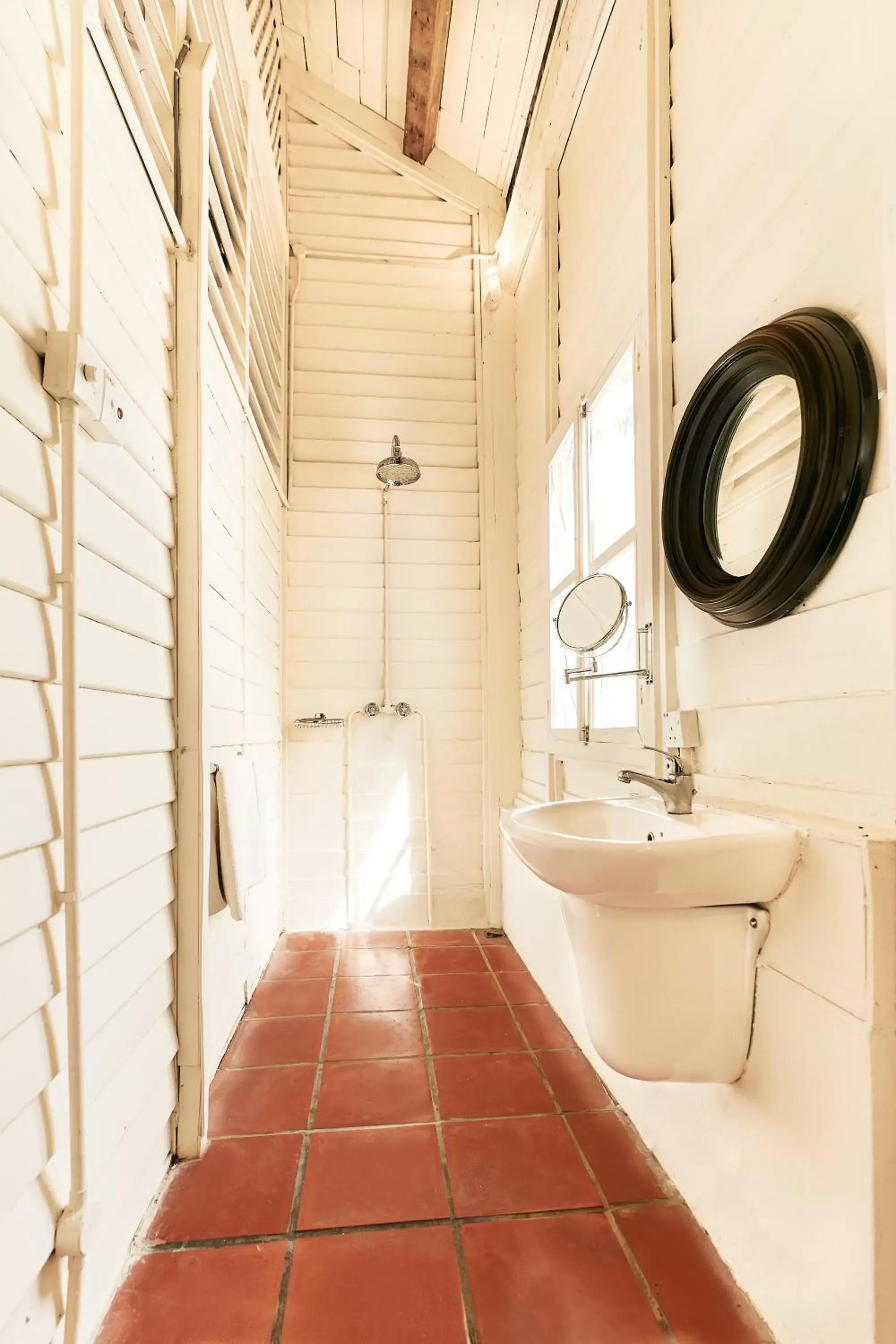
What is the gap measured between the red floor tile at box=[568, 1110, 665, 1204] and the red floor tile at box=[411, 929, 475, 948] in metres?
1.24

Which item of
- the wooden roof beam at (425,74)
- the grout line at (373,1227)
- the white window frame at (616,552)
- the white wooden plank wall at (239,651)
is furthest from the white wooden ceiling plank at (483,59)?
the grout line at (373,1227)

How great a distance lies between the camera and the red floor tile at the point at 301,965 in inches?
98.5

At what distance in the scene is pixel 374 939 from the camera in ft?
9.55

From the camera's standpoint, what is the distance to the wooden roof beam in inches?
100

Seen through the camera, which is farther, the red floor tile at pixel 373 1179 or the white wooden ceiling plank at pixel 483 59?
the white wooden ceiling plank at pixel 483 59

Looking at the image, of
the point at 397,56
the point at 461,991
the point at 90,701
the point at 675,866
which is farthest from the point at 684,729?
the point at 397,56

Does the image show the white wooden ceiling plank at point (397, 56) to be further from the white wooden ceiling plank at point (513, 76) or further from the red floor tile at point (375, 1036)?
the red floor tile at point (375, 1036)

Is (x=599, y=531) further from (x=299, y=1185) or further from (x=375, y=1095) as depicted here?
(x=299, y=1185)

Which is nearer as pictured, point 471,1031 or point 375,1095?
point 375,1095

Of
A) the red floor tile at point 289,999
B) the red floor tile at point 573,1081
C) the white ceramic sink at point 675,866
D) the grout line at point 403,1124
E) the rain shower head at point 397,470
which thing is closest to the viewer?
the white ceramic sink at point 675,866

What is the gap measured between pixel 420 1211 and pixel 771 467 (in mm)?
1608

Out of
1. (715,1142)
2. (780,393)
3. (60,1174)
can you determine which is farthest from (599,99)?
(60,1174)

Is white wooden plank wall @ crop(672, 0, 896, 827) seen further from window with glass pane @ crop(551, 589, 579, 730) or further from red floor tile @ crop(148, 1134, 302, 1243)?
red floor tile @ crop(148, 1134, 302, 1243)

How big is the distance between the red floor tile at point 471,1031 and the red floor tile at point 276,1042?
360mm
